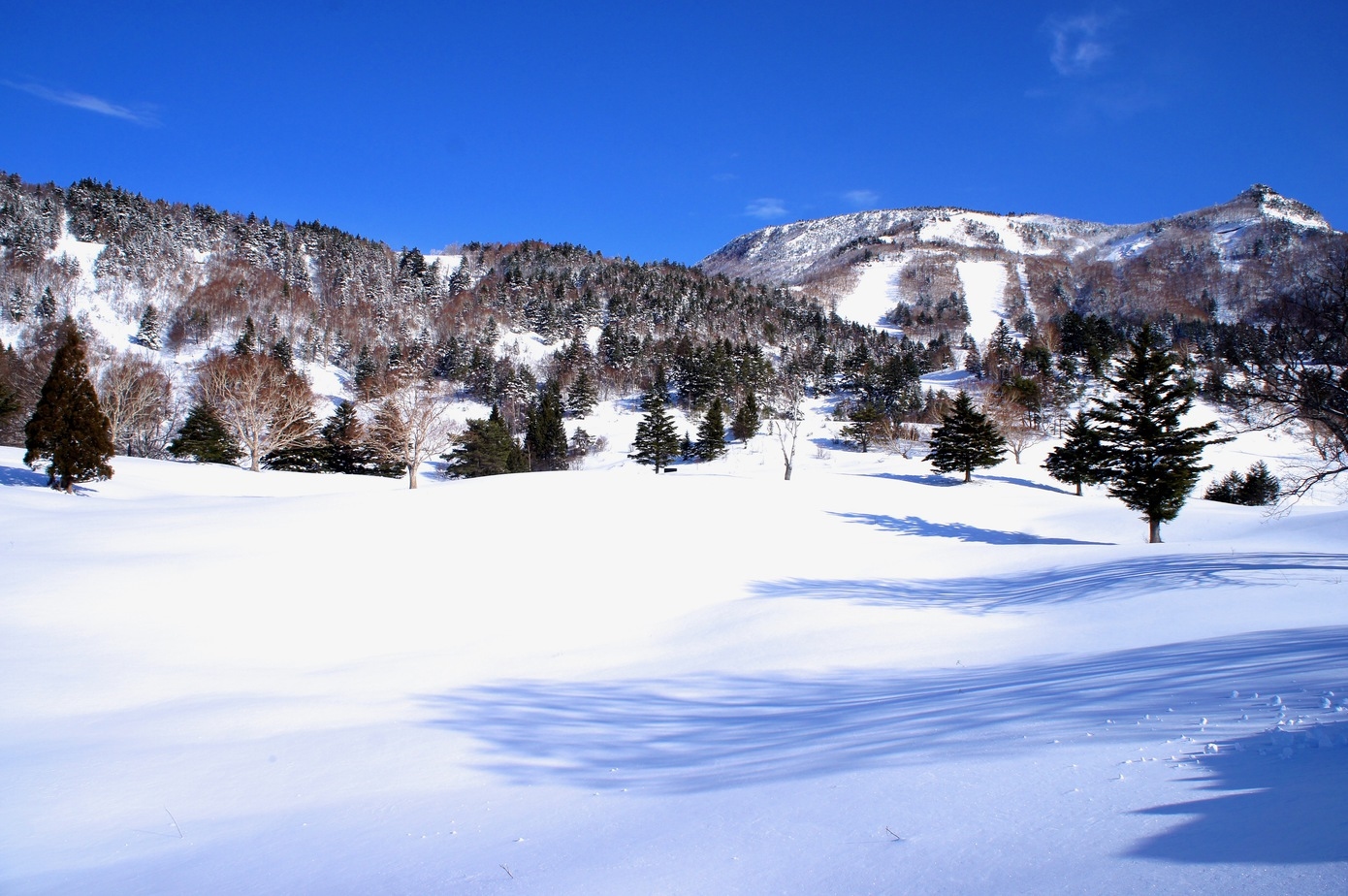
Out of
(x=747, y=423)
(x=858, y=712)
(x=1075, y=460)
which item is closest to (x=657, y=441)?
(x=747, y=423)

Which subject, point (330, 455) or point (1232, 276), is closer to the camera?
point (330, 455)

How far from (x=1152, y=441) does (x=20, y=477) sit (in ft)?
149

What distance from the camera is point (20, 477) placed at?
25.0 metres

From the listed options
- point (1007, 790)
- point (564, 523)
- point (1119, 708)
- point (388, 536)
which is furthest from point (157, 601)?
point (1119, 708)

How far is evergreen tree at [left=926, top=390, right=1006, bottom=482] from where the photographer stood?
47.4 metres

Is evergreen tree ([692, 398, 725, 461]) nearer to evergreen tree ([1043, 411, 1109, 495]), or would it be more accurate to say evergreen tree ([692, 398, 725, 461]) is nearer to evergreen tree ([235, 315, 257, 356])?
evergreen tree ([1043, 411, 1109, 495])

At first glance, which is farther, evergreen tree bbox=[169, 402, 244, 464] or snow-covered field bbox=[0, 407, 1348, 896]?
evergreen tree bbox=[169, 402, 244, 464]

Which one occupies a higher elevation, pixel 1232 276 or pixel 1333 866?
pixel 1232 276

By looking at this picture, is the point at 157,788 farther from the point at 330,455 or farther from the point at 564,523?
the point at 330,455

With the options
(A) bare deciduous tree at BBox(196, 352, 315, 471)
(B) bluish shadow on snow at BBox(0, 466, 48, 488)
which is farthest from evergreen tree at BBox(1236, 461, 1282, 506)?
(B) bluish shadow on snow at BBox(0, 466, 48, 488)

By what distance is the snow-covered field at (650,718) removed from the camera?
10.2 feet

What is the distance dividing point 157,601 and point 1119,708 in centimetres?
1413

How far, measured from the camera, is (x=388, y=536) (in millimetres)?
16859

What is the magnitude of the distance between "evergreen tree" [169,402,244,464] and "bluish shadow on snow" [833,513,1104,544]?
48.5 m
